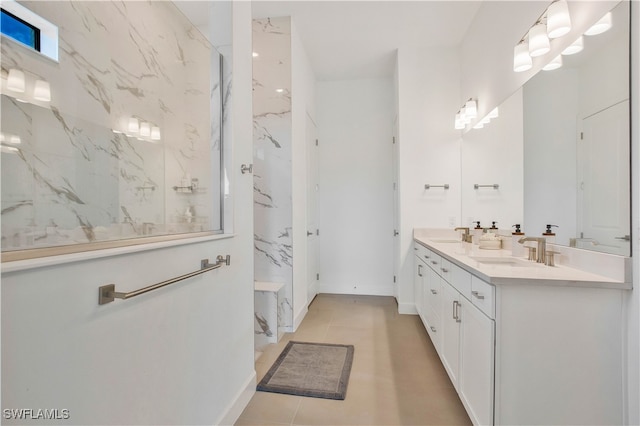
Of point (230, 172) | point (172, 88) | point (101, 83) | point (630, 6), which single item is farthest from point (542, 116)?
point (101, 83)

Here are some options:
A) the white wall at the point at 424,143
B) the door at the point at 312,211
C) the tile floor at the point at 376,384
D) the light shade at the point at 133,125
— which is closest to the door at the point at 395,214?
the white wall at the point at 424,143

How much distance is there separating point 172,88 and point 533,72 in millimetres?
2352

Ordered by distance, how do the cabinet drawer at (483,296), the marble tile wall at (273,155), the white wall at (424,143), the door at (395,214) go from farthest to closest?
1. the door at (395,214)
2. the white wall at (424,143)
3. the marble tile wall at (273,155)
4. the cabinet drawer at (483,296)

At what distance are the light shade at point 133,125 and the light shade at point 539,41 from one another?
2.38 m

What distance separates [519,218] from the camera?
7.63ft

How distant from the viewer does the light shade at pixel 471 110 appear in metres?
3.07

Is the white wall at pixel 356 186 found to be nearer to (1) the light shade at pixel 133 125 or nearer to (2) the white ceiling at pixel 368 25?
(2) the white ceiling at pixel 368 25

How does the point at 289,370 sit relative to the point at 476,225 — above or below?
below

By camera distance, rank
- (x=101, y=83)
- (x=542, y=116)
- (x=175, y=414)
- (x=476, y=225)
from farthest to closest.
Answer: (x=476, y=225) < (x=542, y=116) < (x=101, y=83) < (x=175, y=414)

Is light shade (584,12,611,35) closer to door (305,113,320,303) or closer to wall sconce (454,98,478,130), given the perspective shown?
wall sconce (454,98,478,130)

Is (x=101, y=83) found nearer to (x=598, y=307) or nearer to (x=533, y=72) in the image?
(x=598, y=307)

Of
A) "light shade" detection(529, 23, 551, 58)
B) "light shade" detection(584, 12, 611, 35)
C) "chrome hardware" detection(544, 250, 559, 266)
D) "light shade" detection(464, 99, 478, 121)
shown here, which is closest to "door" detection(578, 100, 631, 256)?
"chrome hardware" detection(544, 250, 559, 266)

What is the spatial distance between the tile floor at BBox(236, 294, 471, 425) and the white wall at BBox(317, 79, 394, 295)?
1.04 meters

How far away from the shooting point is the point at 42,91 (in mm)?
1089
